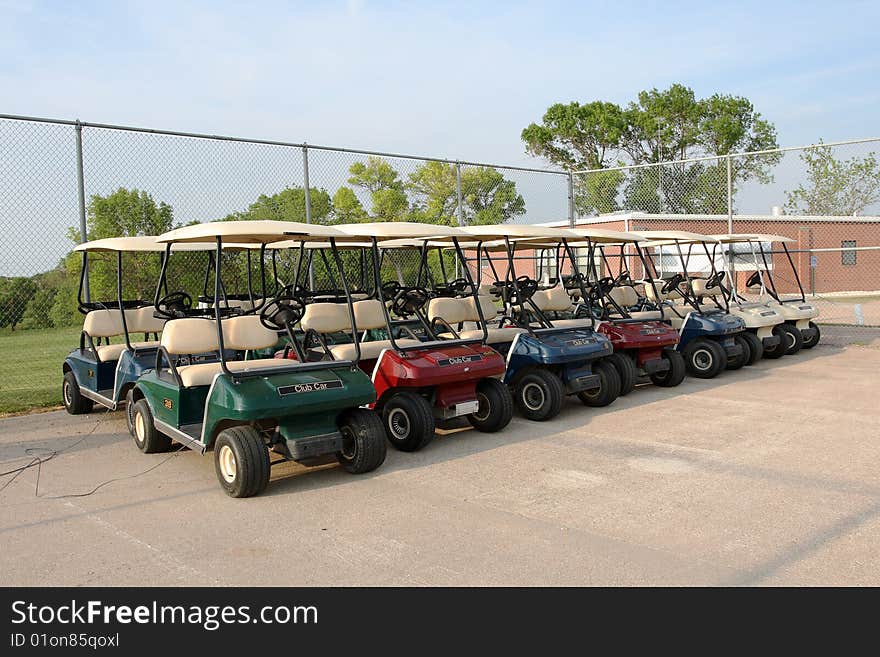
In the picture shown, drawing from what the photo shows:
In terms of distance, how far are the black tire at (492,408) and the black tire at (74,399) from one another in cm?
410

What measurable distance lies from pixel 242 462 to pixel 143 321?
12.4 feet

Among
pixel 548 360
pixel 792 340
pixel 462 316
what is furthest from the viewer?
pixel 792 340

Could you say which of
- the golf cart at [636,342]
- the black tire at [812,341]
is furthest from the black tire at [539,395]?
the black tire at [812,341]

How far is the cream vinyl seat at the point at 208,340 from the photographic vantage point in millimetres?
5805

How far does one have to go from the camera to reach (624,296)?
10.7m

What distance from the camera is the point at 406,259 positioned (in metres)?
13.6

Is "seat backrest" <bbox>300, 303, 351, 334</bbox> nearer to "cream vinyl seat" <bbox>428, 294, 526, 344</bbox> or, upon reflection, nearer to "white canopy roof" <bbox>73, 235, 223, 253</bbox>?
"cream vinyl seat" <bbox>428, 294, 526, 344</bbox>

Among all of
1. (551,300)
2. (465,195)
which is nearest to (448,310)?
(551,300)

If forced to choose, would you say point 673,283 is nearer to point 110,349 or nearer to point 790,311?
point 790,311

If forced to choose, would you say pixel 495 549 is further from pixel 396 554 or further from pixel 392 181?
pixel 392 181

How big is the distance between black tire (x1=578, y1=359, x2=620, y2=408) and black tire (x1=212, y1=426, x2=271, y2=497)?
3.86m

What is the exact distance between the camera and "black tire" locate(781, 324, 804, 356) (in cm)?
1136
